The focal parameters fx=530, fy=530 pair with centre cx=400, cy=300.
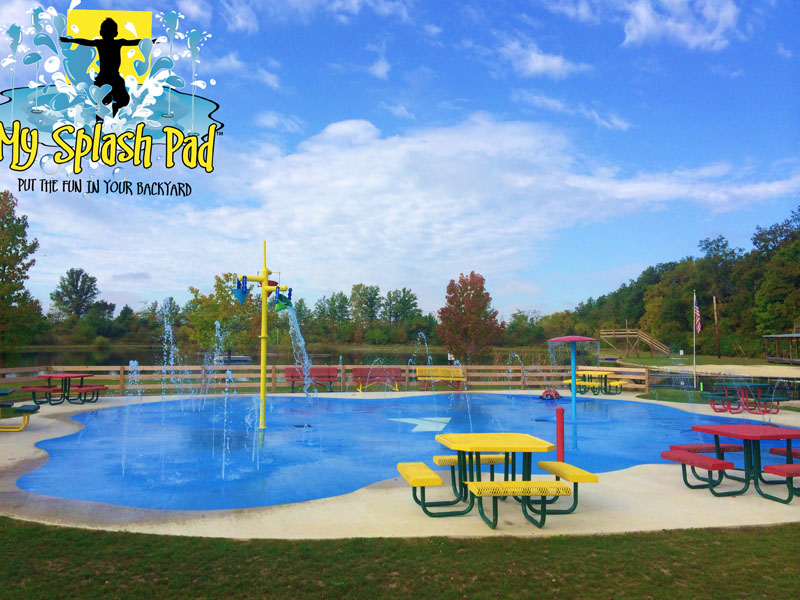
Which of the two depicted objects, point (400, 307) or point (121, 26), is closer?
point (121, 26)

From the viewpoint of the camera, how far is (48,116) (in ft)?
37.0

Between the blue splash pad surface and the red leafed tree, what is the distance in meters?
11.5

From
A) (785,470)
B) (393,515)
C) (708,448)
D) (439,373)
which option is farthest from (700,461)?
(439,373)

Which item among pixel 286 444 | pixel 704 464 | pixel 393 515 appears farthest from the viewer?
pixel 286 444

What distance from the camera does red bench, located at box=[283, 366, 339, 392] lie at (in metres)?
17.7

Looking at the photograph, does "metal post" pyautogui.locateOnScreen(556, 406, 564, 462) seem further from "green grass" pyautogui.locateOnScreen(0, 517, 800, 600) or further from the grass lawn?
the grass lawn

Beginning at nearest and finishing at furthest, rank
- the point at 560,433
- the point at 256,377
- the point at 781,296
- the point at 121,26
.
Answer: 1. the point at 560,433
2. the point at 121,26
3. the point at 256,377
4. the point at 781,296

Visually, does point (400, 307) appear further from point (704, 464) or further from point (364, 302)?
point (704, 464)

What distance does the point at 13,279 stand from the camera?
19391 mm

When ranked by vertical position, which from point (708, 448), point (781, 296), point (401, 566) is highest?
point (781, 296)

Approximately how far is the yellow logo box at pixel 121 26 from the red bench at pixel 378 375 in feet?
36.1

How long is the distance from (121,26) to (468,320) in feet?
65.3

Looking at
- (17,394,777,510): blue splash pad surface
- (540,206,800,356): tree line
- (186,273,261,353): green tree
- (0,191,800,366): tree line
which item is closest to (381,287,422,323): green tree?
(0,191,800,366): tree line

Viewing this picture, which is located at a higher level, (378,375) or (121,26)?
(121,26)
